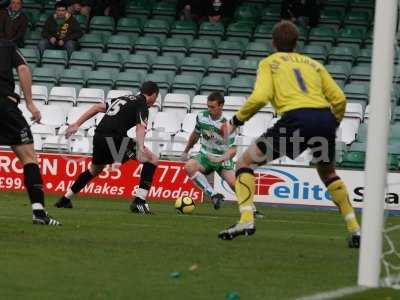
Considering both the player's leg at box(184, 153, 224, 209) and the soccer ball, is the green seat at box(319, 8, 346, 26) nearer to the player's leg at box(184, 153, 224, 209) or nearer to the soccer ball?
the player's leg at box(184, 153, 224, 209)

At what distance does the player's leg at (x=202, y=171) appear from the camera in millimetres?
17734

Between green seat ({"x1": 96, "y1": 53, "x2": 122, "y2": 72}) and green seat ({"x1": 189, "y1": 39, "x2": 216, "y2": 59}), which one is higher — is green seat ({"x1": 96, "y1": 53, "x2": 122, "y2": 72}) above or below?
below

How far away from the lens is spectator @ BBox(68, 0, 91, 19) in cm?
2582

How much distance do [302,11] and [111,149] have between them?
977 cm

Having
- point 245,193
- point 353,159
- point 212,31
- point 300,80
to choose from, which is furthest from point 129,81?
point 300,80

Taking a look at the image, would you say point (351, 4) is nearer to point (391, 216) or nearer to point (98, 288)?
point (391, 216)

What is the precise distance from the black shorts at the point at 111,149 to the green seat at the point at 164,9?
10458 mm

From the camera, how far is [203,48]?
2509 cm

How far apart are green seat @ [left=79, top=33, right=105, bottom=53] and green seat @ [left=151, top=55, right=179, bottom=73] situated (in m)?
1.49

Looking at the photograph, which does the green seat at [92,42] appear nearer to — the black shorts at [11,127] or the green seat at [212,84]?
the green seat at [212,84]

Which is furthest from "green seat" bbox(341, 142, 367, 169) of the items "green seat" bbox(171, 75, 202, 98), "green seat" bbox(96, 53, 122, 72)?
"green seat" bbox(96, 53, 122, 72)

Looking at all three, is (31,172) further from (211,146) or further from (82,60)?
(82,60)

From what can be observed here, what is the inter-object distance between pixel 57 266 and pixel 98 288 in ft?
3.79

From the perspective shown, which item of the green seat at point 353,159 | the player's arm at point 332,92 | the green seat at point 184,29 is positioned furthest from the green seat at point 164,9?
the player's arm at point 332,92
